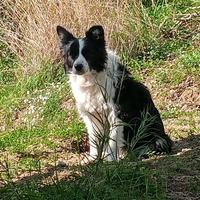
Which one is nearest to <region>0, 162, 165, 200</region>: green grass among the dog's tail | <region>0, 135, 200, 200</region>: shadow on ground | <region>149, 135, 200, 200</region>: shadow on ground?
<region>0, 135, 200, 200</region>: shadow on ground

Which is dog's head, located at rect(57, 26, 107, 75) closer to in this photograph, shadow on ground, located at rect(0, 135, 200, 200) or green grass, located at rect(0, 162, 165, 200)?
shadow on ground, located at rect(0, 135, 200, 200)

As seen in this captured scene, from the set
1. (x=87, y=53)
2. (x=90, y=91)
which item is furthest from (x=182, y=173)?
(x=87, y=53)

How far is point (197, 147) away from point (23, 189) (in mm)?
2390

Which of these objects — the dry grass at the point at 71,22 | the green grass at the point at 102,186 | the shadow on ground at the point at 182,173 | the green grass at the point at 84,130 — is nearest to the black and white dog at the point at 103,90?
the green grass at the point at 84,130

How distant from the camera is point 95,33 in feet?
21.8

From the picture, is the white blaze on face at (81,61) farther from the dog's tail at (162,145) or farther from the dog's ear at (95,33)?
the dog's tail at (162,145)

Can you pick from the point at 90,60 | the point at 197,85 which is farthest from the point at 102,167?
the point at 197,85

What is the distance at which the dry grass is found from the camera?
950cm

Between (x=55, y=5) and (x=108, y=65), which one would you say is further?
(x=55, y=5)

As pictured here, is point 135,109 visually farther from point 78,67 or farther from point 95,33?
point 95,33

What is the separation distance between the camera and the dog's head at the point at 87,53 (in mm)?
6520

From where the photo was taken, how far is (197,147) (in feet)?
19.4

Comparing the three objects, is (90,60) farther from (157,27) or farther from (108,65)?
(157,27)

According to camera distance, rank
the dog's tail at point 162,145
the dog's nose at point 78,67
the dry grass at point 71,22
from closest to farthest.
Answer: the dog's tail at point 162,145, the dog's nose at point 78,67, the dry grass at point 71,22
